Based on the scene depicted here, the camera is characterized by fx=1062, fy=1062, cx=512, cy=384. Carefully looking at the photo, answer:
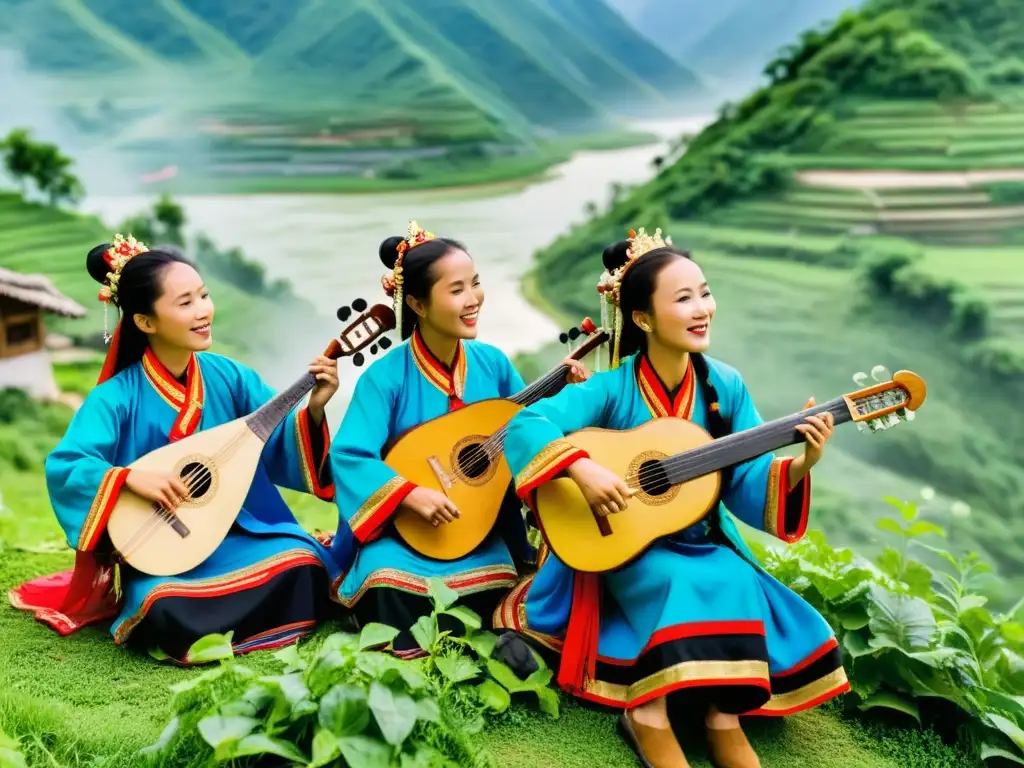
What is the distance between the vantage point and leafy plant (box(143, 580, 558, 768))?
2316mm

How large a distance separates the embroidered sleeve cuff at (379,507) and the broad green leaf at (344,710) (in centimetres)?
80

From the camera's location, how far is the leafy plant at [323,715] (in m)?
2.32

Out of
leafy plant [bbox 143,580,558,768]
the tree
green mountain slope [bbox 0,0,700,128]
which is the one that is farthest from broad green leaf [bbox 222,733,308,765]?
green mountain slope [bbox 0,0,700,128]

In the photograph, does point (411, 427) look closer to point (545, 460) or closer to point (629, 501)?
point (545, 460)

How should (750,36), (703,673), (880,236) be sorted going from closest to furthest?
1. (703,673)
2. (880,236)
3. (750,36)

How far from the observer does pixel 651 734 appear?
269cm

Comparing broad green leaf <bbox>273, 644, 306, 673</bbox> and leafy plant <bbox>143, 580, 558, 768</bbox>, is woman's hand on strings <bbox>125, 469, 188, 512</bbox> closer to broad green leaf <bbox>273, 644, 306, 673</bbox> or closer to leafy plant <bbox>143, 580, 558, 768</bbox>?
leafy plant <bbox>143, 580, 558, 768</bbox>

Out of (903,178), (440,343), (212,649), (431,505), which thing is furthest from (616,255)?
(903,178)

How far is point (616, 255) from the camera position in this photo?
3.26 m

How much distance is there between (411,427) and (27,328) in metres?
3.58

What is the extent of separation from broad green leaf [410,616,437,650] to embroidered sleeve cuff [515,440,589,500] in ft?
1.35

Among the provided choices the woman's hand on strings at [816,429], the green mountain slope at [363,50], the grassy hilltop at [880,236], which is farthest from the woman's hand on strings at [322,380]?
the green mountain slope at [363,50]

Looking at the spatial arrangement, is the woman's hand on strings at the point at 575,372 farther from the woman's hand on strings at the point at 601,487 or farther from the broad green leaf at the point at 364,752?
the broad green leaf at the point at 364,752

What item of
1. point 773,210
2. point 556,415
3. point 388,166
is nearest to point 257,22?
point 388,166
